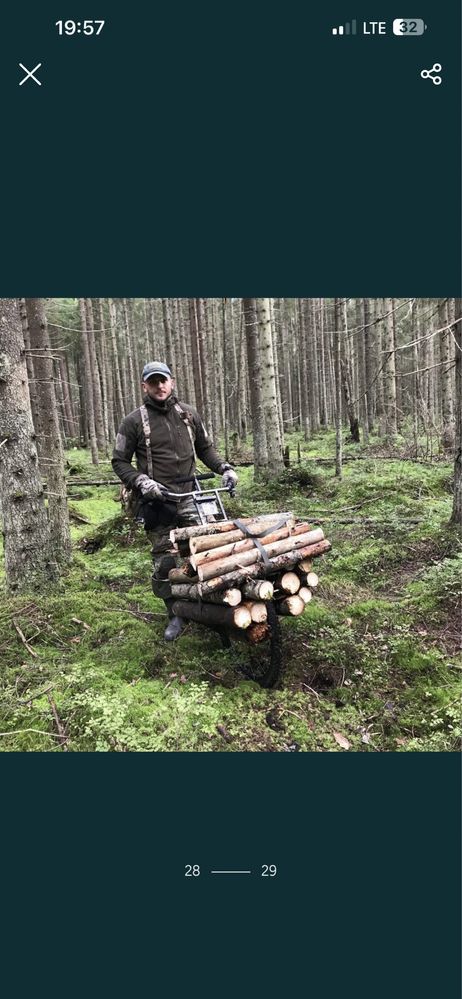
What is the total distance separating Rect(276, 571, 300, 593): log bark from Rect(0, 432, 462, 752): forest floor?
788 mm

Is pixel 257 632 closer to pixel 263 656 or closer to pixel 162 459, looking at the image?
pixel 263 656

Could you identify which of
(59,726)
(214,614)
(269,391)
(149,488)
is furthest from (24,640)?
(269,391)

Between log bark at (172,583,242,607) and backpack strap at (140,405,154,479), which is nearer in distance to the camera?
log bark at (172,583,242,607)

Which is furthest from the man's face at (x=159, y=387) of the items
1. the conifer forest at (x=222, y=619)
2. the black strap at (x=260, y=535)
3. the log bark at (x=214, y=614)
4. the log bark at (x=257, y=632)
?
the log bark at (x=257, y=632)

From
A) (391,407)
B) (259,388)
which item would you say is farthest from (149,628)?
(391,407)

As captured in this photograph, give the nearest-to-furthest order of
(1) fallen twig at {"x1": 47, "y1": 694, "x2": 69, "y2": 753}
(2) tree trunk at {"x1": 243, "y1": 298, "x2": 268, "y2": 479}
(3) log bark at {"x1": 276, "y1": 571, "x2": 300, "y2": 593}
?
(1) fallen twig at {"x1": 47, "y1": 694, "x2": 69, "y2": 753} → (3) log bark at {"x1": 276, "y1": 571, "x2": 300, "y2": 593} → (2) tree trunk at {"x1": 243, "y1": 298, "x2": 268, "y2": 479}

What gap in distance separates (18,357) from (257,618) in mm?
3797

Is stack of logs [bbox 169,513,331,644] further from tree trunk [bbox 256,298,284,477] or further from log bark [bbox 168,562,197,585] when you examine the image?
tree trunk [bbox 256,298,284,477]

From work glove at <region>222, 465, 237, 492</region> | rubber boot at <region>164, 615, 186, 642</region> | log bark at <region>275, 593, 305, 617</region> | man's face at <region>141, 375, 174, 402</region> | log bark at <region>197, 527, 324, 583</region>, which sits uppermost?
man's face at <region>141, 375, 174, 402</region>

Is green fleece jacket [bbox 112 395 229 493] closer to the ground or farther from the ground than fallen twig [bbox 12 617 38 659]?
farther from the ground

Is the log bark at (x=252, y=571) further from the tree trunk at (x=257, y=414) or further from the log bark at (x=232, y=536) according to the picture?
the tree trunk at (x=257, y=414)

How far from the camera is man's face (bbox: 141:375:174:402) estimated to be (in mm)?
5418

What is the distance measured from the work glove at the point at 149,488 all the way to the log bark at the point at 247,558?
1.08m
